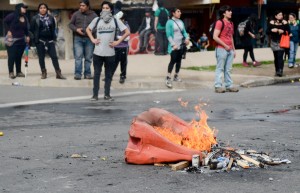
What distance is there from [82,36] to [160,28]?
10887 millimetres

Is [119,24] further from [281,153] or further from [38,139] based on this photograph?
[281,153]

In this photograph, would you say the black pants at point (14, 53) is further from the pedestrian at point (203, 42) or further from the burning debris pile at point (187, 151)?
the pedestrian at point (203, 42)

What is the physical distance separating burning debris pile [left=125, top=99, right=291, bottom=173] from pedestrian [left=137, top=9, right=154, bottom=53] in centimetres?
2300

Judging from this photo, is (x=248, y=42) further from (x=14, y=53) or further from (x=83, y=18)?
(x=14, y=53)

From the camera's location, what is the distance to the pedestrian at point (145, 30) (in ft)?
103

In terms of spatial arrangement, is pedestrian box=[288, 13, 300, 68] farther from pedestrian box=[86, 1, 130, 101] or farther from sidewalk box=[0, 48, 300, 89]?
pedestrian box=[86, 1, 130, 101]

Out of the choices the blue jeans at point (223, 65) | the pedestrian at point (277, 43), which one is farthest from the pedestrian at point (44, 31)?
the pedestrian at point (277, 43)

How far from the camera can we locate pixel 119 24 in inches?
596

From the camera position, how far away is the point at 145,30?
31812 millimetres

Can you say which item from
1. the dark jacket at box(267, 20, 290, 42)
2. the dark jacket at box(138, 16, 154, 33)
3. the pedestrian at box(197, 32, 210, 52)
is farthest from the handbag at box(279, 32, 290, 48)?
the pedestrian at box(197, 32, 210, 52)

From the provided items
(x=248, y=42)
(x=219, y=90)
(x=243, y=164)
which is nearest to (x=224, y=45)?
(x=219, y=90)

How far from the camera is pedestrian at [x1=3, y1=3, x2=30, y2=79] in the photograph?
19234 millimetres

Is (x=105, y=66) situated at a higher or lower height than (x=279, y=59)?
higher

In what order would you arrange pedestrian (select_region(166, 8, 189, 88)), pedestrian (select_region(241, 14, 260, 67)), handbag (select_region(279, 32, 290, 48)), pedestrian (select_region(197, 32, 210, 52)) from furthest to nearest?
pedestrian (select_region(197, 32, 210, 52)), pedestrian (select_region(241, 14, 260, 67)), handbag (select_region(279, 32, 290, 48)), pedestrian (select_region(166, 8, 189, 88))
